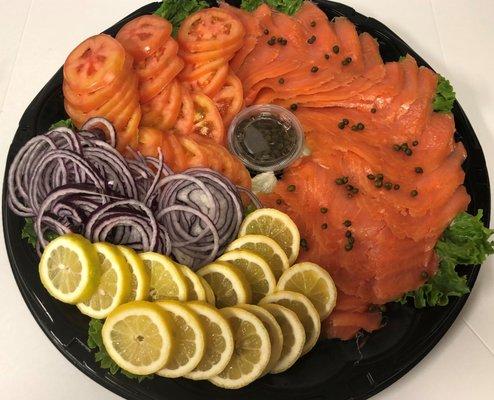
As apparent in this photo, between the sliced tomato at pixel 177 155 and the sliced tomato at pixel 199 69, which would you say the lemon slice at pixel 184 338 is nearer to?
the sliced tomato at pixel 177 155

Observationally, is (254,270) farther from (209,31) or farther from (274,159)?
(209,31)

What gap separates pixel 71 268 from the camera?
254cm

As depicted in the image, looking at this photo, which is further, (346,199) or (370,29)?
(370,29)

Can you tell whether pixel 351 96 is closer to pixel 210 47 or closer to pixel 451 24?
pixel 210 47

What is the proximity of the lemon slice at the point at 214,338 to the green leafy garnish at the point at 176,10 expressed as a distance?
6.32 ft

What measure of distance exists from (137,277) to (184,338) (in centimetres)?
37

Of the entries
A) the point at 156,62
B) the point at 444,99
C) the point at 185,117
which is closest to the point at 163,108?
the point at 185,117

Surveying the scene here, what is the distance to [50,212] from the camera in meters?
2.81

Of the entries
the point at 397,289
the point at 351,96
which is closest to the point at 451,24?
the point at 351,96

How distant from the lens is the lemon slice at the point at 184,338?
2395 millimetres

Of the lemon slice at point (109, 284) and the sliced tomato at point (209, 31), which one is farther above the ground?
the sliced tomato at point (209, 31)

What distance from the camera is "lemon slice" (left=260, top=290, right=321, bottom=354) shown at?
268 centimetres

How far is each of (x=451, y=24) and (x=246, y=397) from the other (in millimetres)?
3293

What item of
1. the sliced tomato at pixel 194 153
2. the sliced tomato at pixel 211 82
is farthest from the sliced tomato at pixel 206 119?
the sliced tomato at pixel 194 153
